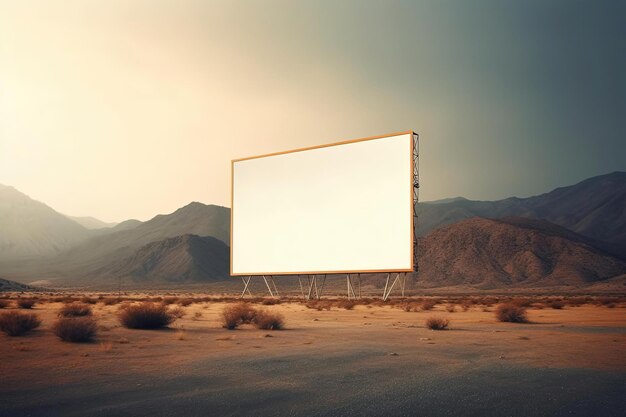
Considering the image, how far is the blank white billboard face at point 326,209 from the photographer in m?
35.3

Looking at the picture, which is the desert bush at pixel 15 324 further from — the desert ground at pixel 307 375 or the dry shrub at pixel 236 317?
the dry shrub at pixel 236 317

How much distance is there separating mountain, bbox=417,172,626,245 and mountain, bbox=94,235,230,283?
60655 millimetres

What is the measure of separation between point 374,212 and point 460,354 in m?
24.4

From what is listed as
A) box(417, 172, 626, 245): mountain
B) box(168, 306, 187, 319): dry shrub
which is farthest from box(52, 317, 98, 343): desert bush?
box(417, 172, 626, 245): mountain

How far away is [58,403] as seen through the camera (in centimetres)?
689

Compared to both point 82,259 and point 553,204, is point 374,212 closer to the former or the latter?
point 82,259

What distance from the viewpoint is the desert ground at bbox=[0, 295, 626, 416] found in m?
6.86

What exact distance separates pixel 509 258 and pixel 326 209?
5997 cm

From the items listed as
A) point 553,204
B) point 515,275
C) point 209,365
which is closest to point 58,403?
point 209,365

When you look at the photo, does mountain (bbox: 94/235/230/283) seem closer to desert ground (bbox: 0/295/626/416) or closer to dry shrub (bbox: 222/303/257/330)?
dry shrub (bbox: 222/303/257/330)

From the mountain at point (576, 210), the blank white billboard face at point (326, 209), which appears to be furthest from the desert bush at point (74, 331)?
the mountain at point (576, 210)

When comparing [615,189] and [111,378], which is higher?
[615,189]

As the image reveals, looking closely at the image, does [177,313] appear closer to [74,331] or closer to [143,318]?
[143,318]

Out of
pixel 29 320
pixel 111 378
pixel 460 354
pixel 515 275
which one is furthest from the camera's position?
pixel 515 275
